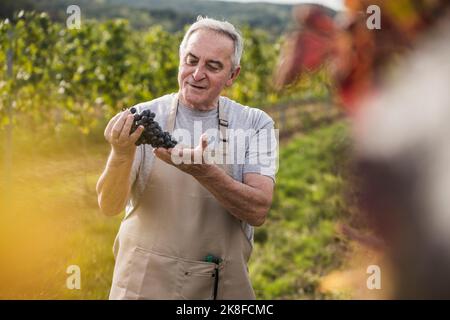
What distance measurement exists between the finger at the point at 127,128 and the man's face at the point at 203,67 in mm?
270

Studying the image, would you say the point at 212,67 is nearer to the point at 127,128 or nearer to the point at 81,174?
the point at 127,128

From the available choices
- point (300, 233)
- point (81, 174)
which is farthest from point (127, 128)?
point (81, 174)

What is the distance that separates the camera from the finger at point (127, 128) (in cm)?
146

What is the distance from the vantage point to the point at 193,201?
170 centimetres

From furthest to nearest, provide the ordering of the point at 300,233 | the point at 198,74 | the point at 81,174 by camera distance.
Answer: the point at 81,174 → the point at 300,233 → the point at 198,74

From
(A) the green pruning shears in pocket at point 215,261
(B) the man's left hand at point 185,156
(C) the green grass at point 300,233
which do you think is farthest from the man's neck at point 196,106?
(C) the green grass at point 300,233

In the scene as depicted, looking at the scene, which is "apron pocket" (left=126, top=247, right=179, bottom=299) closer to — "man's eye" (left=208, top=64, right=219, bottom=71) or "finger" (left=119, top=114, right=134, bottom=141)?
"finger" (left=119, top=114, right=134, bottom=141)

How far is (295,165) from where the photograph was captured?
751 centimetres

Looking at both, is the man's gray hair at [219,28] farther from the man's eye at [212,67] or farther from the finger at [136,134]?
the finger at [136,134]

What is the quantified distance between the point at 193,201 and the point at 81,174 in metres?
4.66

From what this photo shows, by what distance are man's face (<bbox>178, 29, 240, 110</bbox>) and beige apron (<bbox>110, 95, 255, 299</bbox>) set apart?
0.37 feet

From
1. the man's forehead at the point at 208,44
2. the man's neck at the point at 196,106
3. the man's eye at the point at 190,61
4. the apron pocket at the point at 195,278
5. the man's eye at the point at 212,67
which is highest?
the man's forehead at the point at 208,44
